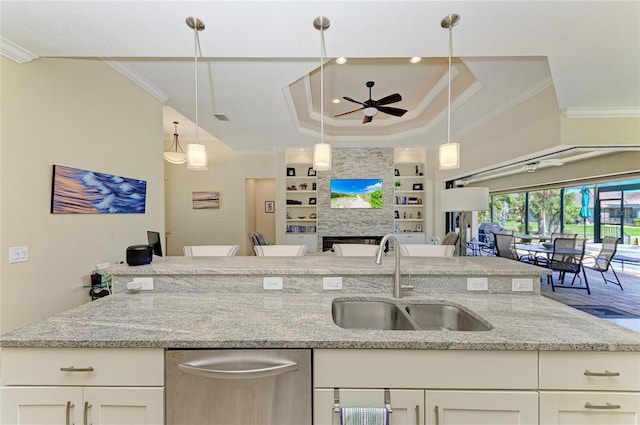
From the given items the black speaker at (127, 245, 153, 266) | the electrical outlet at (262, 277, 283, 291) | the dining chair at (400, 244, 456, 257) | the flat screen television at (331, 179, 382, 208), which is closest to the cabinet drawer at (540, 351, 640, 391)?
the electrical outlet at (262, 277, 283, 291)

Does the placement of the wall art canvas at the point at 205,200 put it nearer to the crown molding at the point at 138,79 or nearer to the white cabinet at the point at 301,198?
the white cabinet at the point at 301,198

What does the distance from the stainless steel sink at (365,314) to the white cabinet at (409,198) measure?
532cm

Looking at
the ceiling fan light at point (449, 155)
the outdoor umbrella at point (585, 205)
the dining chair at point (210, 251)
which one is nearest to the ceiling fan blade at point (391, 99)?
the ceiling fan light at point (449, 155)

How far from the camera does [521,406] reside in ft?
3.57

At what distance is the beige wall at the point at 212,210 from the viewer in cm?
672

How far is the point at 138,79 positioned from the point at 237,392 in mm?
3455

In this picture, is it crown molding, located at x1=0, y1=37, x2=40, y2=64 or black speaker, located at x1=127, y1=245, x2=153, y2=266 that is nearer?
black speaker, located at x1=127, y1=245, x2=153, y2=266

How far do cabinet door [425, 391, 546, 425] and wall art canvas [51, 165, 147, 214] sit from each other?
9.95ft

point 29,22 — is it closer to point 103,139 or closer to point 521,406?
point 103,139

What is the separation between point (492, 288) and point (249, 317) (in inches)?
57.5

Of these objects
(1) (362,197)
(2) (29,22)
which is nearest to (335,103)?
(1) (362,197)

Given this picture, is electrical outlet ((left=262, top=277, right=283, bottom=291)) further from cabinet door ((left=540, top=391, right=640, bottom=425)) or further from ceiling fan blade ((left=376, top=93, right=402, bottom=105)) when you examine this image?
ceiling fan blade ((left=376, top=93, right=402, bottom=105))

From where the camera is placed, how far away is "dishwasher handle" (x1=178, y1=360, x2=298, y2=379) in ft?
3.59

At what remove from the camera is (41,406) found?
3.67ft
